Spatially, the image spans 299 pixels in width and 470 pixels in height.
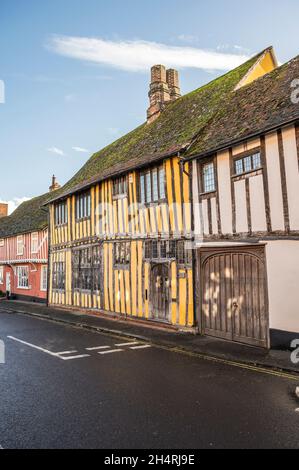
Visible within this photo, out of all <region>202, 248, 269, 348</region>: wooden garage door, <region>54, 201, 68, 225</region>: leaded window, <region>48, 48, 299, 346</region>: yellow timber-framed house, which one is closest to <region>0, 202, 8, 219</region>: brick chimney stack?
<region>54, 201, 68, 225</region>: leaded window

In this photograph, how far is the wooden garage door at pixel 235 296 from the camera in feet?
28.4

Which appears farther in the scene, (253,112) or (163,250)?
(163,250)

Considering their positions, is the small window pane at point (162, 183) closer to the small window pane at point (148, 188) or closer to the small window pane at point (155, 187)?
the small window pane at point (155, 187)

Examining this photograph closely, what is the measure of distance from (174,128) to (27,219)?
16.6 meters

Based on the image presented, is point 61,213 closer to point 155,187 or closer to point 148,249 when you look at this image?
point 148,249

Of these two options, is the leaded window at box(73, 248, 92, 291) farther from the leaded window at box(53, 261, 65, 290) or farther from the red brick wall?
the red brick wall

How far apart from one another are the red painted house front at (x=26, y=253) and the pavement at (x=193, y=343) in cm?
888

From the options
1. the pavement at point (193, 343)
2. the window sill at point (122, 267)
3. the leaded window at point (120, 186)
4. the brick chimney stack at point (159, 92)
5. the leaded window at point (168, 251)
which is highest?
the brick chimney stack at point (159, 92)

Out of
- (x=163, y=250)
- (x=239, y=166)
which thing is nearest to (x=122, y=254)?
(x=163, y=250)

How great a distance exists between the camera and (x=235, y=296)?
930 centimetres

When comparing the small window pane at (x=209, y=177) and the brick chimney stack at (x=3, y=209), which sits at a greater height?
the brick chimney stack at (x=3, y=209)

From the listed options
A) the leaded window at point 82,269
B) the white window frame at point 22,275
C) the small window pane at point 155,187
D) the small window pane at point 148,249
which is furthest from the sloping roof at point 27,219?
the small window pane at point 155,187
